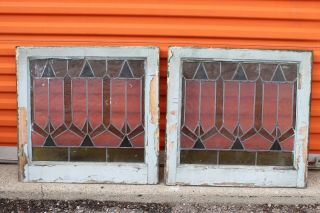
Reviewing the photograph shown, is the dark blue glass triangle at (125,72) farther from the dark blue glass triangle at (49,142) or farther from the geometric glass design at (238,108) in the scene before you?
the dark blue glass triangle at (49,142)

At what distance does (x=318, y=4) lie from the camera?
390 cm

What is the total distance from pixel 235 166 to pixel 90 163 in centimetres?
104

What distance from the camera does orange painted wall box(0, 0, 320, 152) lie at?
12.8ft

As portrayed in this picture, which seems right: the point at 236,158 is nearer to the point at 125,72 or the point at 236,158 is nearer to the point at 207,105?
the point at 207,105

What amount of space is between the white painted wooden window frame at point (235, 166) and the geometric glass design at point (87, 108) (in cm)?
23

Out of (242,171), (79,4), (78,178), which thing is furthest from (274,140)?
(79,4)

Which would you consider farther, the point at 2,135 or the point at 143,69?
the point at 2,135

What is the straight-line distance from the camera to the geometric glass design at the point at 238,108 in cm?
378

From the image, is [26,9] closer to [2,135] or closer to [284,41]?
[2,135]

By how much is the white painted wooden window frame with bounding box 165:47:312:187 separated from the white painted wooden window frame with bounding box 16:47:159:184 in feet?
0.35

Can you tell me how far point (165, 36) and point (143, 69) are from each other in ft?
1.18

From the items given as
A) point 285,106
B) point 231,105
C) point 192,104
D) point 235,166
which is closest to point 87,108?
point 192,104

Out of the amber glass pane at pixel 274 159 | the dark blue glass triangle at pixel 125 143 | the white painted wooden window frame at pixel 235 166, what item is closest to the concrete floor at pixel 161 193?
the white painted wooden window frame at pixel 235 166

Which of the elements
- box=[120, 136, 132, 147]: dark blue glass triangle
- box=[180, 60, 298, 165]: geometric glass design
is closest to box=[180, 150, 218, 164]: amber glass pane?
box=[180, 60, 298, 165]: geometric glass design
